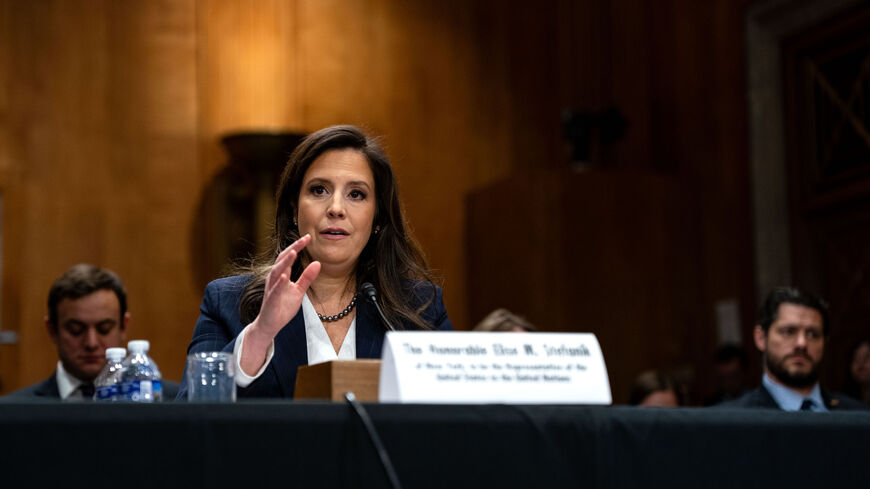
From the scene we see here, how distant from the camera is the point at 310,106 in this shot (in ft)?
21.3

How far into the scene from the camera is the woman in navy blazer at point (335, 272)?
2160mm

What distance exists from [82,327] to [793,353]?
8.55 feet

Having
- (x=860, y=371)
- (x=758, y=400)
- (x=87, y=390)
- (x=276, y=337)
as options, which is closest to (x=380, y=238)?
(x=276, y=337)

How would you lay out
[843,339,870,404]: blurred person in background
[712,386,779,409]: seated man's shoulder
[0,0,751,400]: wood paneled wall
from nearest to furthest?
[712,386,779,409]: seated man's shoulder → [843,339,870,404]: blurred person in background → [0,0,751,400]: wood paneled wall

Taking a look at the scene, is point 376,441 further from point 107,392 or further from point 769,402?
point 769,402

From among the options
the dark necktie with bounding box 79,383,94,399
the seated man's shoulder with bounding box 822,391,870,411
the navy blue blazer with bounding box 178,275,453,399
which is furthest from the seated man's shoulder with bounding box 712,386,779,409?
the dark necktie with bounding box 79,383,94,399

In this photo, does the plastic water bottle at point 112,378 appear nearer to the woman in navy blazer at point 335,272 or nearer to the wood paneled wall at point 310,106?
the woman in navy blazer at point 335,272

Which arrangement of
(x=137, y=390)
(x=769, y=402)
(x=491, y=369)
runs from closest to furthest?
(x=491, y=369) → (x=137, y=390) → (x=769, y=402)

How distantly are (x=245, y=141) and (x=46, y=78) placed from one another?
1.16m

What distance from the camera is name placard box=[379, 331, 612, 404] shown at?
151 cm

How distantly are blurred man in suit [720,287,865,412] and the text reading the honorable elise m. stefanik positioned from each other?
2.68m

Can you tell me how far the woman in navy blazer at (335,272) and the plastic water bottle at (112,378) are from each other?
142 millimetres

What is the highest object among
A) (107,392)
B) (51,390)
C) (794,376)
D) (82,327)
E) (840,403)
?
(82,327)

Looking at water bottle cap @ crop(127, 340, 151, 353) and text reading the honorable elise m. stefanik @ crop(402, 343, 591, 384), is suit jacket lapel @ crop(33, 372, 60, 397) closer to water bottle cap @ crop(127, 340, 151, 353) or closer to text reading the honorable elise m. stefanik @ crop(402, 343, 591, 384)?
water bottle cap @ crop(127, 340, 151, 353)
